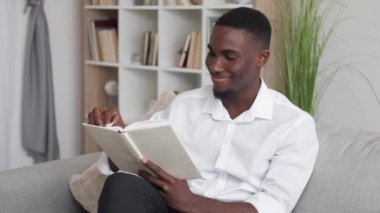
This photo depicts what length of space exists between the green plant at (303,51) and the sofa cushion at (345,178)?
84 centimetres

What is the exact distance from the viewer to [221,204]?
1.56m

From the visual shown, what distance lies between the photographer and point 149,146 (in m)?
1.48

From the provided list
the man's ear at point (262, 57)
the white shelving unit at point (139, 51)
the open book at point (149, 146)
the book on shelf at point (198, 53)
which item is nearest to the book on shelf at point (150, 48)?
the white shelving unit at point (139, 51)

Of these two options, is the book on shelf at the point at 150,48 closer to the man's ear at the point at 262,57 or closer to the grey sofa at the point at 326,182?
the grey sofa at the point at 326,182

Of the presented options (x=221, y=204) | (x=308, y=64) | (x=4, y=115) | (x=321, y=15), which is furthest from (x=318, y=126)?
(x=4, y=115)

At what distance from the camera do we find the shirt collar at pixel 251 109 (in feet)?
5.52

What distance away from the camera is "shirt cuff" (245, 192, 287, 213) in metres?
1.55

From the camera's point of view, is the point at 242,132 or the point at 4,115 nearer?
the point at 242,132

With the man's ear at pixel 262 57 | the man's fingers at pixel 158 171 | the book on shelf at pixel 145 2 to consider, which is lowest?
the man's fingers at pixel 158 171

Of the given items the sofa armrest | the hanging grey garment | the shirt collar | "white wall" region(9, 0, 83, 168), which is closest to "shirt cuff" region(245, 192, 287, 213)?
the shirt collar

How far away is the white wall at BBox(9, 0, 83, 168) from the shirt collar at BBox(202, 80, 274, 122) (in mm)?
2037

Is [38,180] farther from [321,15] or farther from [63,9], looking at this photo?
[63,9]

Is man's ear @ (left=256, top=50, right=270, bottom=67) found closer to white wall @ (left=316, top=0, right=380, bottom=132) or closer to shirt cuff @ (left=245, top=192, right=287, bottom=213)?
shirt cuff @ (left=245, top=192, right=287, bottom=213)

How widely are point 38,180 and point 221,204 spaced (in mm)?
658
